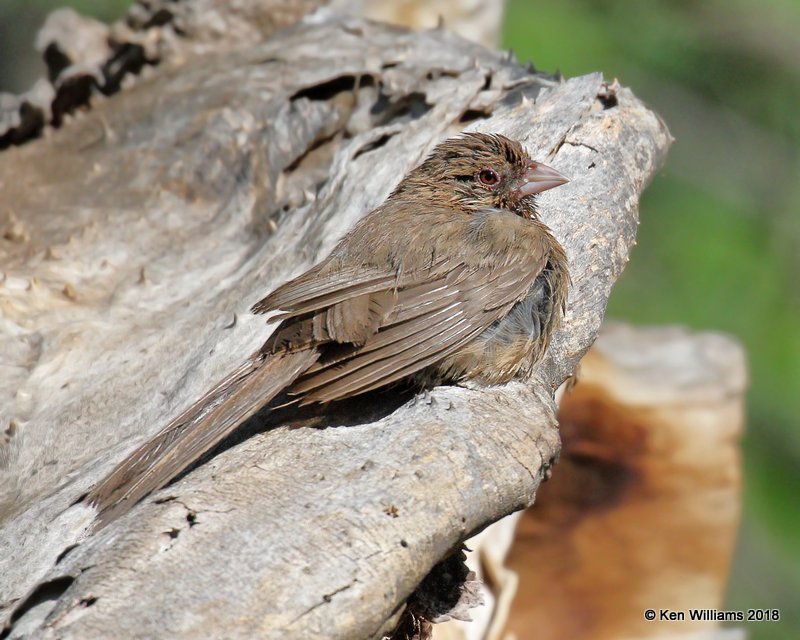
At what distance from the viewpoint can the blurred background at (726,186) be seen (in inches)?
349

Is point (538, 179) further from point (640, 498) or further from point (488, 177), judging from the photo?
point (640, 498)

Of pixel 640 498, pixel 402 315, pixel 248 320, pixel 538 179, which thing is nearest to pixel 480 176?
pixel 538 179

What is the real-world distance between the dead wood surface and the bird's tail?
0.35 ft

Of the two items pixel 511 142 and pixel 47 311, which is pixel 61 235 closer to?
pixel 47 311

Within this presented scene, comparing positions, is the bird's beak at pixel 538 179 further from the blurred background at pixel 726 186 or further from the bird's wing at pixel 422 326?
the blurred background at pixel 726 186

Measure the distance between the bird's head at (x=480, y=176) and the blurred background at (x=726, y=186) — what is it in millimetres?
4960

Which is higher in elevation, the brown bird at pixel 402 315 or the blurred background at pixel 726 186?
the brown bird at pixel 402 315

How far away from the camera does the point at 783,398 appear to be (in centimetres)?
896

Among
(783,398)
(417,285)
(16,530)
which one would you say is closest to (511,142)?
(417,285)

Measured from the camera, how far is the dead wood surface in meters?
2.66

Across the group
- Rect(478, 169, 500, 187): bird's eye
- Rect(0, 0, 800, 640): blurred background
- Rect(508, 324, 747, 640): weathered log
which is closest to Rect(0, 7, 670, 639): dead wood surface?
Rect(478, 169, 500, 187): bird's eye

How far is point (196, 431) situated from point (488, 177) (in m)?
1.67

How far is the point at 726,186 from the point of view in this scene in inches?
388

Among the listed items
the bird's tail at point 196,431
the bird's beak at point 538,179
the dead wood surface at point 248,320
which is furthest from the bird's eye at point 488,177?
the bird's tail at point 196,431
